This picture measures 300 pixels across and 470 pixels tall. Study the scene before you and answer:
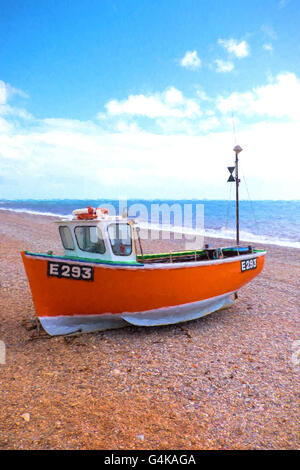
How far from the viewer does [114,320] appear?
682cm

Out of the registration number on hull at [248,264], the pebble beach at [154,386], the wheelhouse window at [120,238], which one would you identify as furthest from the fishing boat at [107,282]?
the registration number on hull at [248,264]

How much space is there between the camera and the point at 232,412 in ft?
14.2

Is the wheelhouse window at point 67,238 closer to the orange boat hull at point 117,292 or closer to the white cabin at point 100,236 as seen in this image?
the white cabin at point 100,236

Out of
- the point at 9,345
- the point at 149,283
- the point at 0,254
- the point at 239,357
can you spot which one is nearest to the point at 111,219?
the point at 149,283

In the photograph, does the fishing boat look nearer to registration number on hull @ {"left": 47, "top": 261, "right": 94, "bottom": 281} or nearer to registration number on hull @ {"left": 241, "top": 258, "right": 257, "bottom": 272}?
registration number on hull @ {"left": 47, "top": 261, "right": 94, "bottom": 281}

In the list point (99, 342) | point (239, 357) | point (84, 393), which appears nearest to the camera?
point (84, 393)

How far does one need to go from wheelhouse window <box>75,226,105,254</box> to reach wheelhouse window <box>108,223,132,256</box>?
0.79 ft

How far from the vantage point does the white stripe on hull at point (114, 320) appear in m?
6.55

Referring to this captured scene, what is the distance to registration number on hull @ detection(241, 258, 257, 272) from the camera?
828 cm

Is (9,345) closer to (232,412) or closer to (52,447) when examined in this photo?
(52,447)

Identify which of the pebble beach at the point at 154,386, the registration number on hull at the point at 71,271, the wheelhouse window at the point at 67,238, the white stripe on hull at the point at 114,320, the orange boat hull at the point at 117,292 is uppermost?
the wheelhouse window at the point at 67,238

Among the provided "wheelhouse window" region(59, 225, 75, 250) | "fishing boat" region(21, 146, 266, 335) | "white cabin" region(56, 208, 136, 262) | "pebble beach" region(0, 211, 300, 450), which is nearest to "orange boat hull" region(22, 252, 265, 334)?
"fishing boat" region(21, 146, 266, 335)

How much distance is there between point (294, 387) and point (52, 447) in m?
3.74
